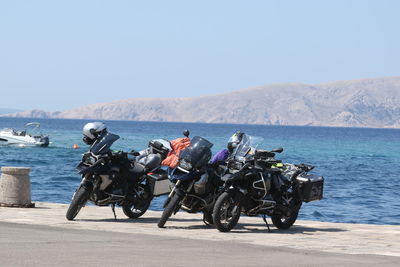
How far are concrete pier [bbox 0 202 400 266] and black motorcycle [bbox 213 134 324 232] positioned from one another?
0.29 meters

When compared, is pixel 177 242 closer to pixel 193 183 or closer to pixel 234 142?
pixel 193 183

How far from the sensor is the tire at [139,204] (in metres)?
14.5

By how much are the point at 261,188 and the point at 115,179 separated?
236 centimetres

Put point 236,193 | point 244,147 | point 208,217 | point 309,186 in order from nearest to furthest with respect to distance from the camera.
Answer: point 236,193 → point 244,147 → point 208,217 → point 309,186

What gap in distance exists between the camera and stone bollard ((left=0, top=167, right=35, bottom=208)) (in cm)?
1577

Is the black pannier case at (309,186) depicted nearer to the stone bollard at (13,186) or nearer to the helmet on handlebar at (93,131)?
the helmet on handlebar at (93,131)

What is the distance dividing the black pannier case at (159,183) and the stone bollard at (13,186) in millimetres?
2671

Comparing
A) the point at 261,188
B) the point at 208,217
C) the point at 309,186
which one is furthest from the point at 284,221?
the point at 208,217

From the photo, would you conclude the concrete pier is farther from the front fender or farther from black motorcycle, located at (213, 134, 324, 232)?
the front fender

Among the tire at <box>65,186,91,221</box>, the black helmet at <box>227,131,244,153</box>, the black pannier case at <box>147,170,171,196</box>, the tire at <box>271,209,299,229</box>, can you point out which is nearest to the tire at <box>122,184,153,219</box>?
the black pannier case at <box>147,170,171,196</box>

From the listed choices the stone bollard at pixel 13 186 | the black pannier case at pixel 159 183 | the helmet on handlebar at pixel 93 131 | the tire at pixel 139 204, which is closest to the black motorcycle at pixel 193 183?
the black pannier case at pixel 159 183

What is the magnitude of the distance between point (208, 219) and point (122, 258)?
15.4 feet

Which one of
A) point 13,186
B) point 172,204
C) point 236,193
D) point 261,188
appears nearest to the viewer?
point 236,193

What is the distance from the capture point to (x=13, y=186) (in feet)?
52.0
